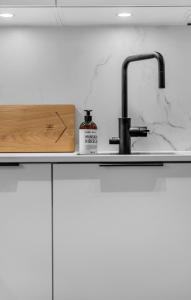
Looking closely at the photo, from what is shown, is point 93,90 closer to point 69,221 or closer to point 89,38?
point 89,38

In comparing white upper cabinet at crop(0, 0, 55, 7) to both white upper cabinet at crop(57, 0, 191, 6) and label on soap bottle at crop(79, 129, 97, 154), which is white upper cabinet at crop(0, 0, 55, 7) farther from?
label on soap bottle at crop(79, 129, 97, 154)

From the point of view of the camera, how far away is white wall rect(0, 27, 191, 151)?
2.28 metres

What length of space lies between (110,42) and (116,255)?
3.42 feet

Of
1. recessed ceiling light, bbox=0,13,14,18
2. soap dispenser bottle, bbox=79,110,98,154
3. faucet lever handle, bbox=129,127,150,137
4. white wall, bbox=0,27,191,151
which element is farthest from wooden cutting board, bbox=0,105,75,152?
recessed ceiling light, bbox=0,13,14,18

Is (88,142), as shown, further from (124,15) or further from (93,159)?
(124,15)

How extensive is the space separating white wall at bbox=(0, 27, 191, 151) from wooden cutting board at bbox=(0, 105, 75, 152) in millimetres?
64

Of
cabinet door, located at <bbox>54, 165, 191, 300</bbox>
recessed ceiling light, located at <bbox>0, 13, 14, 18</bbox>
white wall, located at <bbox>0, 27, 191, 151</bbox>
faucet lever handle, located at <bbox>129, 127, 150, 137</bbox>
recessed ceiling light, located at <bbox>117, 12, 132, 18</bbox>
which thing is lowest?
cabinet door, located at <bbox>54, 165, 191, 300</bbox>

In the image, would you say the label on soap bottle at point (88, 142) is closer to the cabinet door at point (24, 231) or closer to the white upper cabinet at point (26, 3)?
the cabinet door at point (24, 231)

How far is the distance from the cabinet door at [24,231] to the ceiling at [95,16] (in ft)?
2.28

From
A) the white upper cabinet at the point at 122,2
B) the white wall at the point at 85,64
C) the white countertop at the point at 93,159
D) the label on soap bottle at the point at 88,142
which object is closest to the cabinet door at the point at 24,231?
the white countertop at the point at 93,159

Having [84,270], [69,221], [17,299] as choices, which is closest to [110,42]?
[69,221]

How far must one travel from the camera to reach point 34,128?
223 centimetres

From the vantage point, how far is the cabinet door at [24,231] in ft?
5.94

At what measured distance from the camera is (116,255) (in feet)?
5.99
